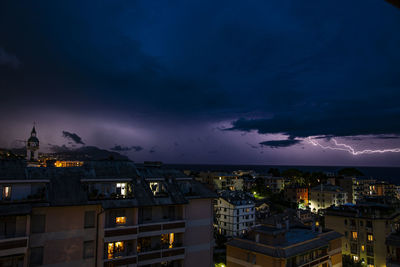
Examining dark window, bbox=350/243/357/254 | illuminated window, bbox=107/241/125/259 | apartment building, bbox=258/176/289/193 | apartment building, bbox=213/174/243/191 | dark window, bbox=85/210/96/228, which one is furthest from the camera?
apartment building, bbox=258/176/289/193

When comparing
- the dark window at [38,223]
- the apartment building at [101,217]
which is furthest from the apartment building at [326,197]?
the dark window at [38,223]

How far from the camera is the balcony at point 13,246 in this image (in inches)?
654

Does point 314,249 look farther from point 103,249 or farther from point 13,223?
point 13,223

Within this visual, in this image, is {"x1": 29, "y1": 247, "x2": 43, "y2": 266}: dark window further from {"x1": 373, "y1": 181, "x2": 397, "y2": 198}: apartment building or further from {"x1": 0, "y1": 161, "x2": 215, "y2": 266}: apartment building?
{"x1": 373, "y1": 181, "x2": 397, "y2": 198}: apartment building

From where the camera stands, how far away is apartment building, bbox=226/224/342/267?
25.9m

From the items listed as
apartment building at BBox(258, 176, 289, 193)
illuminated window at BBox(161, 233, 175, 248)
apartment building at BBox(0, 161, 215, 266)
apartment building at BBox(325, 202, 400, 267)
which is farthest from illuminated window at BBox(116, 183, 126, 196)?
apartment building at BBox(258, 176, 289, 193)

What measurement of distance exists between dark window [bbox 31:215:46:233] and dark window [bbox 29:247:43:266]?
1.28m

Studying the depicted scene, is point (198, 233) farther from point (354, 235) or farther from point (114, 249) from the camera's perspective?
point (354, 235)

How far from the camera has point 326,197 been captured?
88438 mm

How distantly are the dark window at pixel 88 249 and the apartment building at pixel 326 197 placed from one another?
273ft

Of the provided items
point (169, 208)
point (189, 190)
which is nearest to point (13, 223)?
point (169, 208)

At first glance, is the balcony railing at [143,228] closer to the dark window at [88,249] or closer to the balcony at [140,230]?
the balcony at [140,230]

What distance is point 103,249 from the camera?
2003 centimetres

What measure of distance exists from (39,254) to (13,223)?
290 cm
